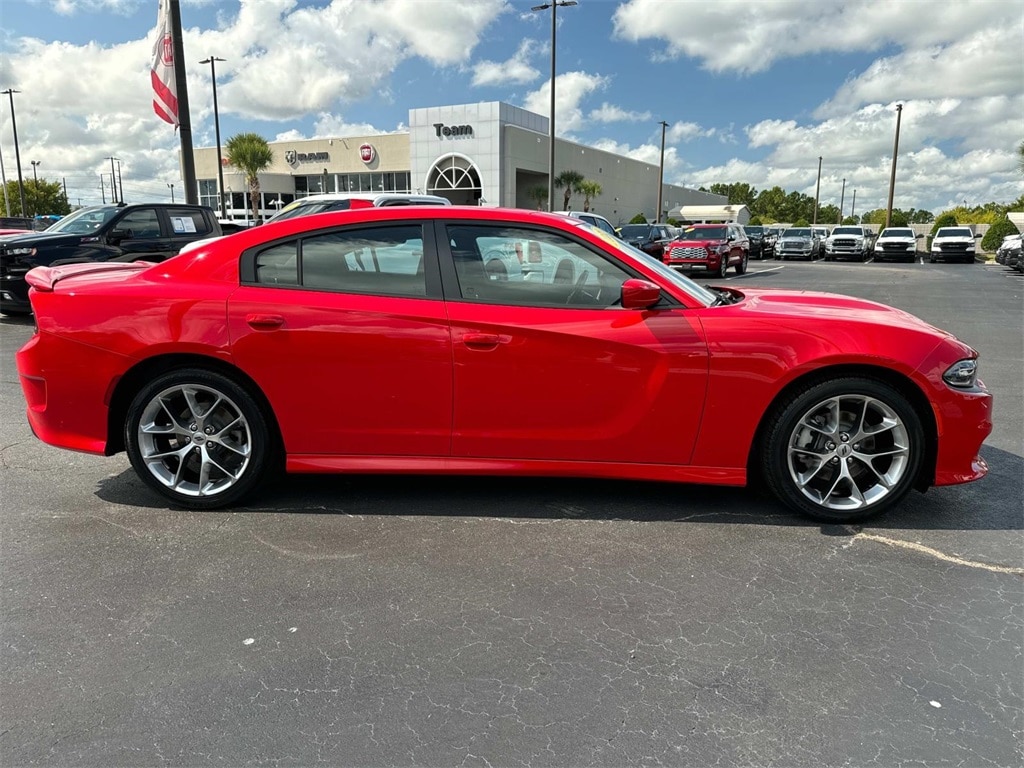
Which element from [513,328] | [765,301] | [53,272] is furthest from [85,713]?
[765,301]

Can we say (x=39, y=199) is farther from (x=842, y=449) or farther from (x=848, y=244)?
(x=842, y=449)

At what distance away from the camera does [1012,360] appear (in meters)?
8.25

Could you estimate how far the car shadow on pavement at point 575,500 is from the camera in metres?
3.81

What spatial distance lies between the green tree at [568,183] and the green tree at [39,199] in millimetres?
47575

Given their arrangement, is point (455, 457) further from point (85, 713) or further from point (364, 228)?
point (85, 713)

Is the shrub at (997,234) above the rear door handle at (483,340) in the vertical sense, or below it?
above

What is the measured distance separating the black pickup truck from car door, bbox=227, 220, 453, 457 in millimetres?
8354

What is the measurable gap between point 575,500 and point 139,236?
10042 millimetres

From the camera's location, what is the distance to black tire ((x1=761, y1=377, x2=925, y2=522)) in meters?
3.60

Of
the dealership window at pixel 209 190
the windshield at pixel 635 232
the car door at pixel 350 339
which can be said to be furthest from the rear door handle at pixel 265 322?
the dealership window at pixel 209 190

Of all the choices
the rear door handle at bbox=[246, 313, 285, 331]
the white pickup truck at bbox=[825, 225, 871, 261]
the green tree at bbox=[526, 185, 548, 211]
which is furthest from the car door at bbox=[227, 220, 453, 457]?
the green tree at bbox=[526, 185, 548, 211]

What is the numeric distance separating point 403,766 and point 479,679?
0.45 metres

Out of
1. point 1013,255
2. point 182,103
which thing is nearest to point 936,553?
point 182,103

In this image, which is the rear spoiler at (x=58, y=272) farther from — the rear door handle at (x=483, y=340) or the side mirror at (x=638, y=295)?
the side mirror at (x=638, y=295)
